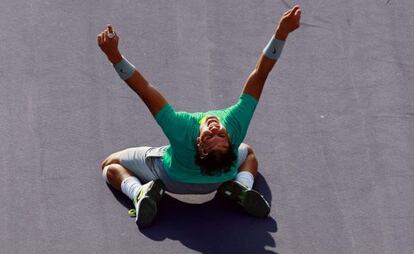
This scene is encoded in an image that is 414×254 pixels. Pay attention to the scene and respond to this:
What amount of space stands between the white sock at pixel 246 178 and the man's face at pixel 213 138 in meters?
0.76

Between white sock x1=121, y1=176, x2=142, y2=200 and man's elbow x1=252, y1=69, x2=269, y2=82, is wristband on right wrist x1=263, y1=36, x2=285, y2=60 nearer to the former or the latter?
man's elbow x1=252, y1=69, x2=269, y2=82

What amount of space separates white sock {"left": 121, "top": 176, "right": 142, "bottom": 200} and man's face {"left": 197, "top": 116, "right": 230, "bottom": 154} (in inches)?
31.4

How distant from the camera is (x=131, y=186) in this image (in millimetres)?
7906

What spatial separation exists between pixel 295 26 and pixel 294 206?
138 centimetres

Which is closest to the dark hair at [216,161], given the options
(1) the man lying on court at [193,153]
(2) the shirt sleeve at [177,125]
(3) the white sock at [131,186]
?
(1) the man lying on court at [193,153]

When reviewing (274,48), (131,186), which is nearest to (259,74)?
(274,48)

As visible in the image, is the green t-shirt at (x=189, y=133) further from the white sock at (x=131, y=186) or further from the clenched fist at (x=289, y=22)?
the clenched fist at (x=289, y=22)

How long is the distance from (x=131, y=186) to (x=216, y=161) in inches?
36.7

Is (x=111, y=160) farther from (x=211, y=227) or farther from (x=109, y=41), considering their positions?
(x=109, y=41)

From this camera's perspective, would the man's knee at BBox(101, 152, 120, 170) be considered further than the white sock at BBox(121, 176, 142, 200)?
Yes

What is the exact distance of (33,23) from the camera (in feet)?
31.1

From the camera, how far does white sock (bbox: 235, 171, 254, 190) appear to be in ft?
26.1

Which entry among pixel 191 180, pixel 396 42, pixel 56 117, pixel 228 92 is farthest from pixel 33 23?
pixel 396 42

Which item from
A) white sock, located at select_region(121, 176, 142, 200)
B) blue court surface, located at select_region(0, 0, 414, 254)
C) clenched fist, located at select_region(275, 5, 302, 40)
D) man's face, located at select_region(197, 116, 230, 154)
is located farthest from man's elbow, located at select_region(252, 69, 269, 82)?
white sock, located at select_region(121, 176, 142, 200)
